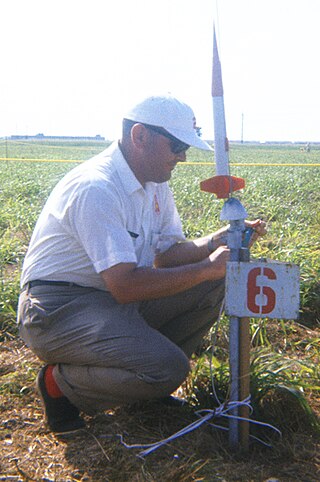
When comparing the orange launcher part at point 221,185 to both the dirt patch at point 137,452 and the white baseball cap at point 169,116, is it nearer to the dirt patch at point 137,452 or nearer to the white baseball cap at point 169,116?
the white baseball cap at point 169,116

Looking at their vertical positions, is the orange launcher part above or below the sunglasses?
below

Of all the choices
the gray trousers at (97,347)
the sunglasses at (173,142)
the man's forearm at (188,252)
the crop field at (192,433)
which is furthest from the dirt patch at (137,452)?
the sunglasses at (173,142)

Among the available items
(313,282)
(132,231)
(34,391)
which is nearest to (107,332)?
(132,231)

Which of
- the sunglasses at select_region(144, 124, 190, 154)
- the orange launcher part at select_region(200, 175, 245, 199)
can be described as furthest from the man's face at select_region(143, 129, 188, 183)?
the orange launcher part at select_region(200, 175, 245, 199)

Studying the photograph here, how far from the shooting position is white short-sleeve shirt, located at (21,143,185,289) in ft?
7.51

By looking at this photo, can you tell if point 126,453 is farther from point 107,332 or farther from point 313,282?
point 313,282

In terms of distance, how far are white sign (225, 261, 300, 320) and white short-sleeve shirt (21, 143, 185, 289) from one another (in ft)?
1.37

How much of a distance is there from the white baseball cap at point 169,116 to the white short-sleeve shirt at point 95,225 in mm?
197

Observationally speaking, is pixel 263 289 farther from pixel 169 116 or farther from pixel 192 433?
pixel 169 116

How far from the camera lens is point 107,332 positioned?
7.76 ft

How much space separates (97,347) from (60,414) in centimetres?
34

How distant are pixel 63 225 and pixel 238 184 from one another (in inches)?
27.2

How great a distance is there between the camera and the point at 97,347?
237 cm

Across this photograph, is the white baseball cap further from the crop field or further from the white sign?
the crop field
